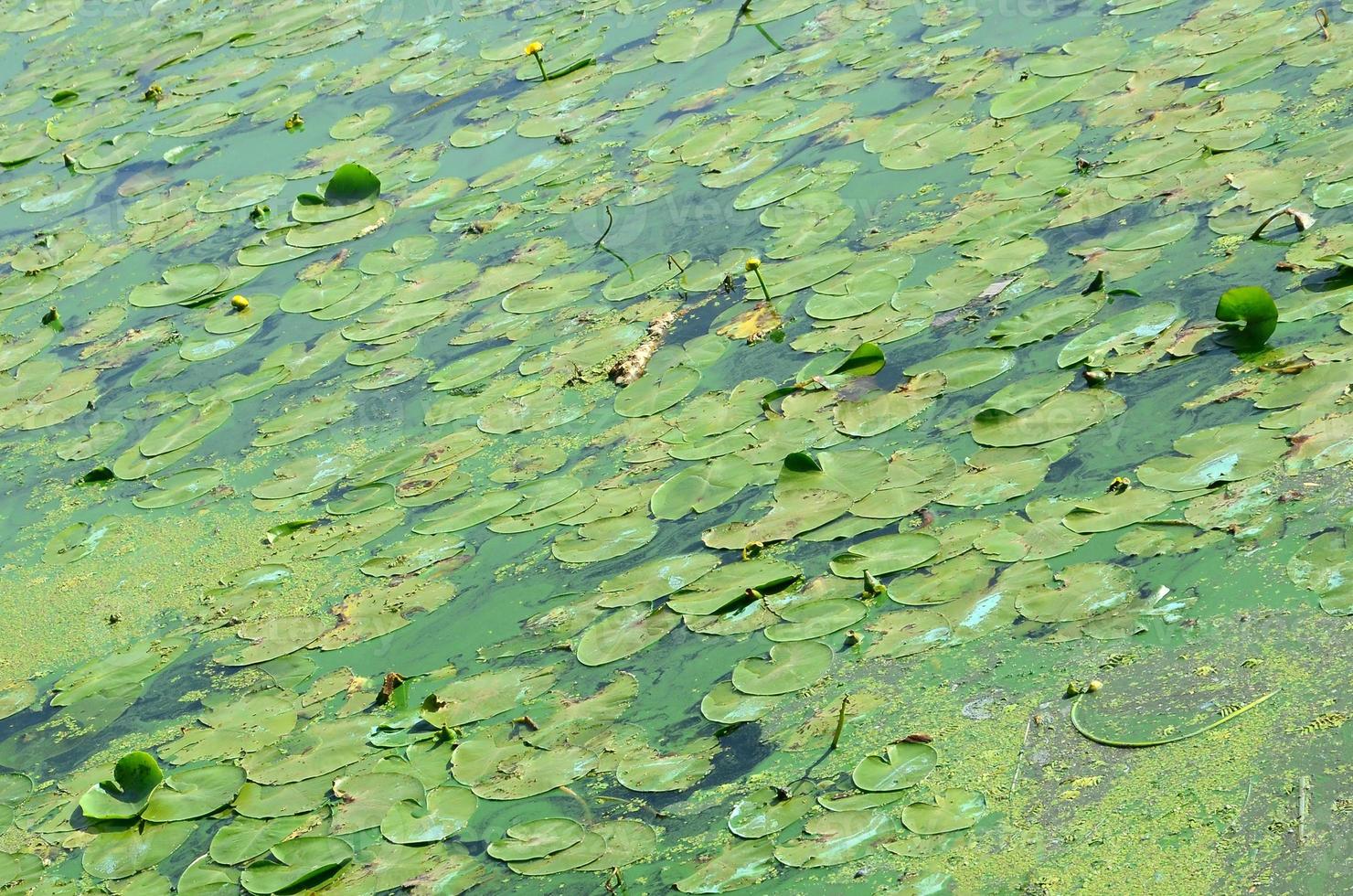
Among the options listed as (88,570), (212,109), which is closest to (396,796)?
(88,570)

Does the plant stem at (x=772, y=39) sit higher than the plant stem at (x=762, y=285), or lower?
higher

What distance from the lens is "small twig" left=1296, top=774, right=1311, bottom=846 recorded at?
90.4 inches

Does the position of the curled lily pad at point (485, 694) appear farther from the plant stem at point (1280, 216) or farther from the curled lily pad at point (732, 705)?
the plant stem at point (1280, 216)

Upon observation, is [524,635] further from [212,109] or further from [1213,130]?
[212,109]

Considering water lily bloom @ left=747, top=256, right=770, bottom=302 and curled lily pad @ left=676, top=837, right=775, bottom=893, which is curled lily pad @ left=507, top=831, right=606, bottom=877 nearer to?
curled lily pad @ left=676, top=837, right=775, bottom=893

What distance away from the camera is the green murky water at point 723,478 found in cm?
266

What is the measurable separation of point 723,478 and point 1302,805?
1.58m

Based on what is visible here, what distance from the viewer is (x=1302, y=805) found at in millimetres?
2344

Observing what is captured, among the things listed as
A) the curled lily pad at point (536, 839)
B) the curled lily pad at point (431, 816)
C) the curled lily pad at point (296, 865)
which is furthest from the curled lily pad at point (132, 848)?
the curled lily pad at point (536, 839)

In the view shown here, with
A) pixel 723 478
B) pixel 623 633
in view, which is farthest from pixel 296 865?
pixel 723 478

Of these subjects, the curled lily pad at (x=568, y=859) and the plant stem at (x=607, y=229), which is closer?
the curled lily pad at (x=568, y=859)

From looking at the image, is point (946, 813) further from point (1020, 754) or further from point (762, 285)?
point (762, 285)

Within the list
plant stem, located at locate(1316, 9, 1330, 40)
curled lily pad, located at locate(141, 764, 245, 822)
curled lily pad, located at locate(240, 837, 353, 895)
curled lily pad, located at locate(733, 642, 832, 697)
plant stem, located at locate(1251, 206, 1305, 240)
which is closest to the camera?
curled lily pad, located at locate(240, 837, 353, 895)

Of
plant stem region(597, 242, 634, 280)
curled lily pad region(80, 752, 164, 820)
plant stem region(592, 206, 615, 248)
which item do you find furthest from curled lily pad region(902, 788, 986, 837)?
plant stem region(592, 206, 615, 248)
